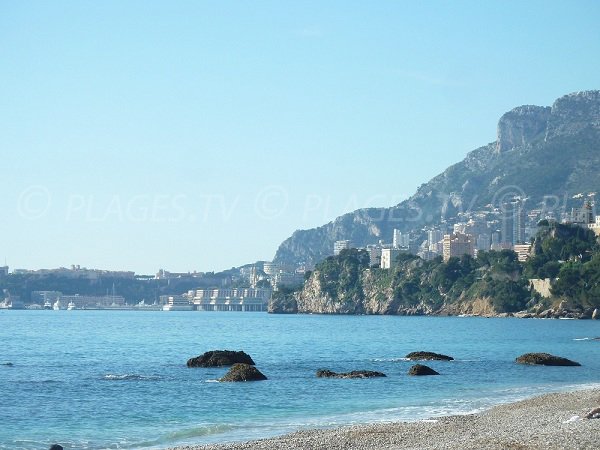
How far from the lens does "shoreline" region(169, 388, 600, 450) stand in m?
30.8

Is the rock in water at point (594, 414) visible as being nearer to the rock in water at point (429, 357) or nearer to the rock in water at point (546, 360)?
the rock in water at point (546, 360)

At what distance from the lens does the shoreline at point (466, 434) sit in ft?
101

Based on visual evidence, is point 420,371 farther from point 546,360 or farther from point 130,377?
point 130,377

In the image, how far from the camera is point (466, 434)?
34.2 meters

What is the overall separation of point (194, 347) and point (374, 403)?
56179 mm

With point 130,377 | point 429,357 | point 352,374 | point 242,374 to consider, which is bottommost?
point 130,377

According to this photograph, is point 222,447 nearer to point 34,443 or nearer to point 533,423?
point 34,443

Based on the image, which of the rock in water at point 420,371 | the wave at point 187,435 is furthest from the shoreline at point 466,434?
the rock in water at point 420,371

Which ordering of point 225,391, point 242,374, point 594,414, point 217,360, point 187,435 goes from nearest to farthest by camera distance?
point 594,414 < point 187,435 < point 225,391 < point 242,374 < point 217,360

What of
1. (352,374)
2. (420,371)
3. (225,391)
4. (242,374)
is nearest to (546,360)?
(420,371)

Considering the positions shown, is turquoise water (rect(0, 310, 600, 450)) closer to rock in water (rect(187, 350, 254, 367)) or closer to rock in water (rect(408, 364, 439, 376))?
rock in water (rect(408, 364, 439, 376))

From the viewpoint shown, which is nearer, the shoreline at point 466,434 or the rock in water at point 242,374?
the shoreline at point 466,434

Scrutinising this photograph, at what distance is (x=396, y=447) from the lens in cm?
3228

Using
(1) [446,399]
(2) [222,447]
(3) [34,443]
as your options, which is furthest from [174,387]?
(2) [222,447]
